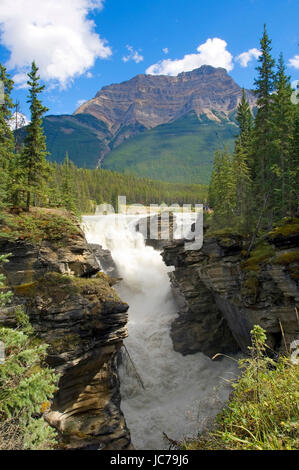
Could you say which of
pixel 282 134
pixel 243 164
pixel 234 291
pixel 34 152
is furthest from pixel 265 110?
pixel 34 152

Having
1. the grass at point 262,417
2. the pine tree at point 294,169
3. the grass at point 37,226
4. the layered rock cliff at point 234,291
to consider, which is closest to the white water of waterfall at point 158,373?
the layered rock cliff at point 234,291

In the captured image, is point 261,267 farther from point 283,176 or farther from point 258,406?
point 258,406

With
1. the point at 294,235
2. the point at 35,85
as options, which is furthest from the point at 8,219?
the point at 294,235

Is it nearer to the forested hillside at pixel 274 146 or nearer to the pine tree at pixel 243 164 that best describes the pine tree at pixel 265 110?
the forested hillside at pixel 274 146

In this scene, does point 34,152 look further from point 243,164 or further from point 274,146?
point 243,164

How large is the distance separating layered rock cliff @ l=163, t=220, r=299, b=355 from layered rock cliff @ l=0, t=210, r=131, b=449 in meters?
9.70

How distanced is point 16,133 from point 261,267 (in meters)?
28.1

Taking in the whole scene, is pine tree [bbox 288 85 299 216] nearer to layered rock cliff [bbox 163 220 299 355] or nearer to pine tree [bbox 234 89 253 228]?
pine tree [bbox 234 89 253 228]

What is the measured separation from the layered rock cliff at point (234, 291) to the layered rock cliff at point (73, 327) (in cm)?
970

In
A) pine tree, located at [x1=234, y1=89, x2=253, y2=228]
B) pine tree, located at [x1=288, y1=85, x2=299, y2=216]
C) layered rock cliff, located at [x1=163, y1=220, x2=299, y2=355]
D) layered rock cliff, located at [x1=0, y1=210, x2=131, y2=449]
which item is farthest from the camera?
pine tree, located at [x1=234, y1=89, x2=253, y2=228]

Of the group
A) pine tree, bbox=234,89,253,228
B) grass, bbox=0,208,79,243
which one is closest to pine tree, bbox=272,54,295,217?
pine tree, bbox=234,89,253,228

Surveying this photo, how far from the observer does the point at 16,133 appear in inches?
1168

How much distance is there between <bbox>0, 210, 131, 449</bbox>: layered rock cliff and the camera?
14.7m

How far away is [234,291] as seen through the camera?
73.6ft
